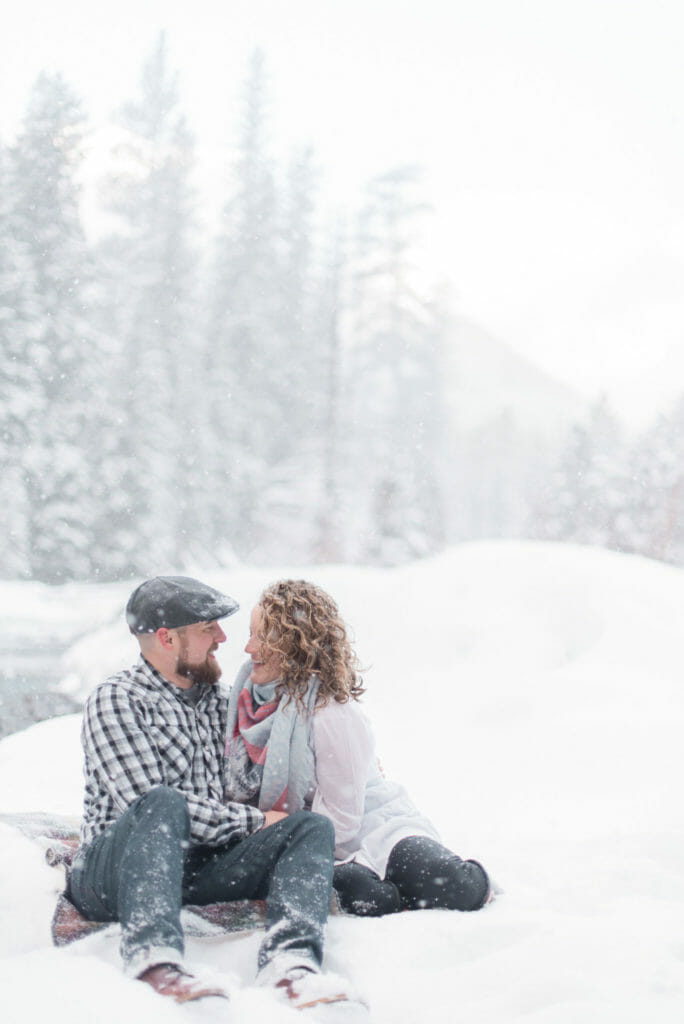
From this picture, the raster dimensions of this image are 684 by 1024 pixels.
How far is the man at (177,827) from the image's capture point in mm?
2062

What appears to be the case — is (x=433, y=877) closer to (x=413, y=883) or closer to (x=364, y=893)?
(x=413, y=883)

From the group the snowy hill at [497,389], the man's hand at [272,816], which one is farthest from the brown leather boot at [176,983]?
the snowy hill at [497,389]

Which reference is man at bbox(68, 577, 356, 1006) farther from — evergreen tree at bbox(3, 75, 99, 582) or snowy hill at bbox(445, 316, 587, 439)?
snowy hill at bbox(445, 316, 587, 439)

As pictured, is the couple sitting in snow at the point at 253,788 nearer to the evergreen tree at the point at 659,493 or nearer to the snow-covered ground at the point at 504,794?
the snow-covered ground at the point at 504,794

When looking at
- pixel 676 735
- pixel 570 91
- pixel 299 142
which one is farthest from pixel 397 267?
pixel 676 735

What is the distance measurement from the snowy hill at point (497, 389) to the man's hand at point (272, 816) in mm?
25684

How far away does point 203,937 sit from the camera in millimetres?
2430

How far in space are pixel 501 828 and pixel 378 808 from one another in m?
1.97

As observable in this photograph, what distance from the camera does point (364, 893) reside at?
2.71 meters

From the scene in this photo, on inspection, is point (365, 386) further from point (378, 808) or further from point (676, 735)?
point (378, 808)

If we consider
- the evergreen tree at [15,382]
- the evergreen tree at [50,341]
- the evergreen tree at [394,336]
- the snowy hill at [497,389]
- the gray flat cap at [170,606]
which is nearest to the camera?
the gray flat cap at [170,606]

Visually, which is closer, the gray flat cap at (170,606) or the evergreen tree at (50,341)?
the gray flat cap at (170,606)

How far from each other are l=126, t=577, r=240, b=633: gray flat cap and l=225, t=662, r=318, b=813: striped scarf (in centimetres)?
36

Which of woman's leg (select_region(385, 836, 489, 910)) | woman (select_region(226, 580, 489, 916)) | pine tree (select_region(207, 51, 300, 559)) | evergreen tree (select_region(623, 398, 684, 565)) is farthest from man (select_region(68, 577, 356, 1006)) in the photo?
pine tree (select_region(207, 51, 300, 559))
